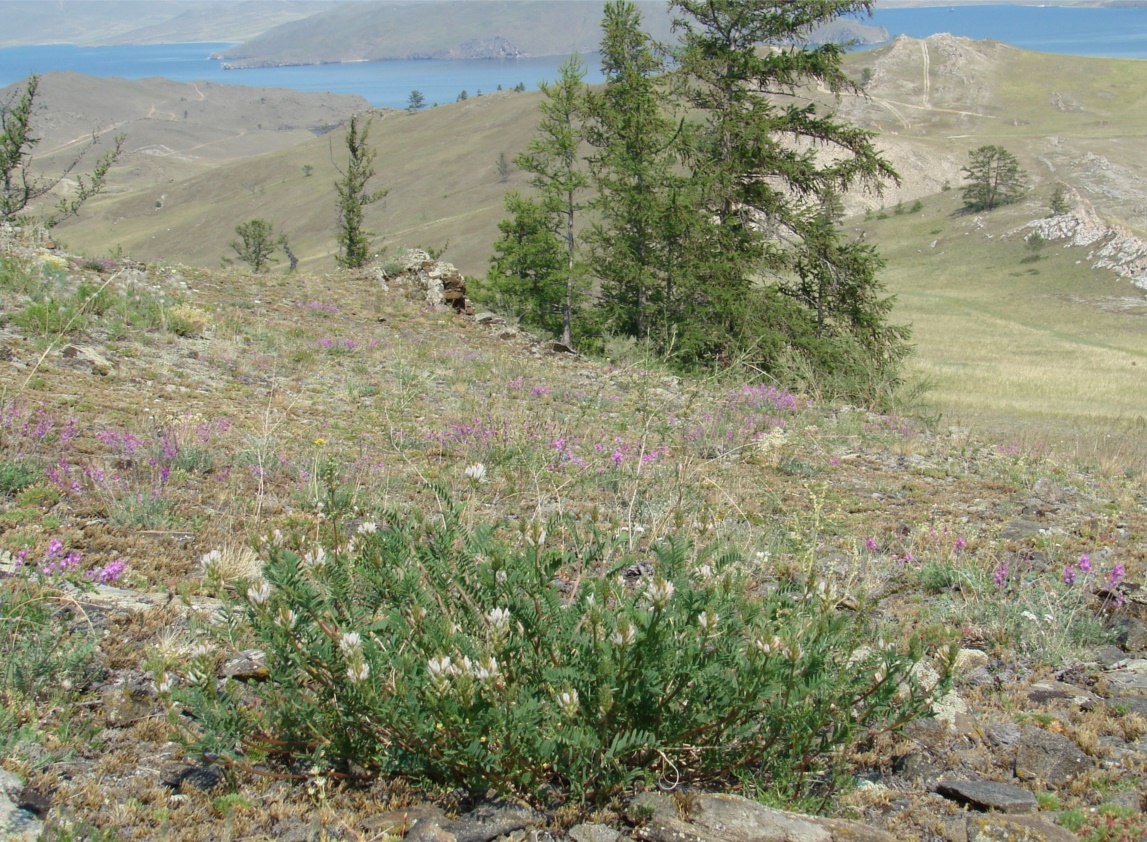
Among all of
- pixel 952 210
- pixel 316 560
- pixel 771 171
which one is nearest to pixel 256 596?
pixel 316 560

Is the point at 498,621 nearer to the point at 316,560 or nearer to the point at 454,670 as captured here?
the point at 454,670

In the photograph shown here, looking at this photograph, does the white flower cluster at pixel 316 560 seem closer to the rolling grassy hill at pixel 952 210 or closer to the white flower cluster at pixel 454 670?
the white flower cluster at pixel 454 670

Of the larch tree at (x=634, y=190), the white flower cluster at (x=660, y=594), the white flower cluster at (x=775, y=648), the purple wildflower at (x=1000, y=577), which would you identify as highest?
the larch tree at (x=634, y=190)

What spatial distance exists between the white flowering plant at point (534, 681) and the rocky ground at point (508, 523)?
0.46ft

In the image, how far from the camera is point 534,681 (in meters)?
2.45

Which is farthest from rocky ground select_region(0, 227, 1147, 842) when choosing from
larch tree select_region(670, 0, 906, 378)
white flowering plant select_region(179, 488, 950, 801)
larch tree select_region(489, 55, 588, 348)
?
larch tree select_region(489, 55, 588, 348)

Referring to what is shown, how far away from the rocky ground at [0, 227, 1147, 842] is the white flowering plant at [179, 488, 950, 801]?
139mm

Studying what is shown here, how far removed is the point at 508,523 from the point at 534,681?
5.43ft

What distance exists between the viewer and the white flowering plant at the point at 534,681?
2137 mm

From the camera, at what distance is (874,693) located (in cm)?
242

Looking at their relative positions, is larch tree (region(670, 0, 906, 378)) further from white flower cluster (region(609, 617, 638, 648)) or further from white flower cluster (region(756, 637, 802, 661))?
white flower cluster (region(609, 617, 638, 648))

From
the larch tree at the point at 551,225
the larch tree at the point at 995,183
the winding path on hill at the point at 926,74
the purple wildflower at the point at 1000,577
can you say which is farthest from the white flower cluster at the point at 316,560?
the winding path on hill at the point at 926,74

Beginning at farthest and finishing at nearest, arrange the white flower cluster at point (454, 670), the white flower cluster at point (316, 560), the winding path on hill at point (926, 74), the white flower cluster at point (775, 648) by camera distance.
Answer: the winding path on hill at point (926, 74), the white flower cluster at point (316, 560), the white flower cluster at point (775, 648), the white flower cluster at point (454, 670)

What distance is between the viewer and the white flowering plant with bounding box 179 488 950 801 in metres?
2.14
